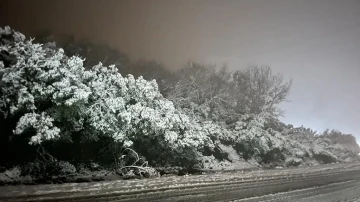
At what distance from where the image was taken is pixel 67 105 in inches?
506

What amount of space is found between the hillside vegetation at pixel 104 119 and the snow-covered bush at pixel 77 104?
0.14 ft

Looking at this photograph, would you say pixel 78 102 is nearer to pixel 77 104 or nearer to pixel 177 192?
pixel 77 104

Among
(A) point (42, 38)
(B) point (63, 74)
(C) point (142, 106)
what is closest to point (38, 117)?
(B) point (63, 74)

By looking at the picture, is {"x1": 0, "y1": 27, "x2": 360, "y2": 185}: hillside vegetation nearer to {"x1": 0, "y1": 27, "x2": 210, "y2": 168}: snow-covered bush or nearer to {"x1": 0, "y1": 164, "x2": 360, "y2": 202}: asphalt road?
{"x1": 0, "y1": 27, "x2": 210, "y2": 168}: snow-covered bush

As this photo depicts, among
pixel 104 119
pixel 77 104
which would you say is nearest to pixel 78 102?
pixel 77 104

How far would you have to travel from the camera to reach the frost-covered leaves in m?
11.7

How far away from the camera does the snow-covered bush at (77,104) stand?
11688 mm

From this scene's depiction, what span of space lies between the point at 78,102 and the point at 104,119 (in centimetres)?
196

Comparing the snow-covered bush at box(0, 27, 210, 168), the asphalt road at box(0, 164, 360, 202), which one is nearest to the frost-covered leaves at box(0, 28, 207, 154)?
the snow-covered bush at box(0, 27, 210, 168)

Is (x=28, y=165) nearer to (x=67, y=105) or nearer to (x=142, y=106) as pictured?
(x=67, y=105)

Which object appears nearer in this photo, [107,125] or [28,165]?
[28,165]

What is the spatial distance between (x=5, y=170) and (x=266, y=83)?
30125mm

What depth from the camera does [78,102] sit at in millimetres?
13102

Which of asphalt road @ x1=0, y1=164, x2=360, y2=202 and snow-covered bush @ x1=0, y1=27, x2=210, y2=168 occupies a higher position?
snow-covered bush @ x1=0, y1=27, x2=210, y2=168
